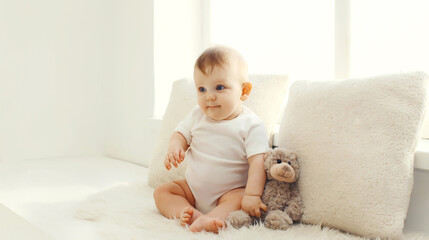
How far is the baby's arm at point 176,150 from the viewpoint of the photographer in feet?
3.85

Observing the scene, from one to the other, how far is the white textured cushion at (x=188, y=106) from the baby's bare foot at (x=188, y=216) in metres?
0.37

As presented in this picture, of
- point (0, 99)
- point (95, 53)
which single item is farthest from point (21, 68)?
point (95, 53)

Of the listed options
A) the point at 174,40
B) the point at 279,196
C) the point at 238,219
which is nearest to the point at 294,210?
the point at 279,196

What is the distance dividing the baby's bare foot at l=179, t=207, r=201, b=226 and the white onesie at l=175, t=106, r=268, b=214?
105 millimetres

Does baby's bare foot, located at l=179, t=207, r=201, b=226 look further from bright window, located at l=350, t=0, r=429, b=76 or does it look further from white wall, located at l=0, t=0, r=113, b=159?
white wall, located at l=0, t=0, r=113, b=159

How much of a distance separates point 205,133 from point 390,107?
1.69 ft

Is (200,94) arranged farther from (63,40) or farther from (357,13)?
(63,40)

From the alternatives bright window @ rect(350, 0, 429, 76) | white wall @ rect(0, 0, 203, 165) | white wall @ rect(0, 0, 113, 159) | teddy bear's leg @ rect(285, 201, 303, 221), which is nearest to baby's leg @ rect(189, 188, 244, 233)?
teddy bear's leg @ rect(285, 201, 303, 221)

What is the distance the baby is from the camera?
113cm

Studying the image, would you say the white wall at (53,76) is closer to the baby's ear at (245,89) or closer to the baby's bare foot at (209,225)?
the baby's ear at (245,89)

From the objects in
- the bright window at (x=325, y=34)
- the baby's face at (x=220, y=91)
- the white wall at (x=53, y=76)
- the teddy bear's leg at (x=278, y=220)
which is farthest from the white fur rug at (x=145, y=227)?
the white wall at (x=53, y=76)

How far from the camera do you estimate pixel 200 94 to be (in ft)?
3.88

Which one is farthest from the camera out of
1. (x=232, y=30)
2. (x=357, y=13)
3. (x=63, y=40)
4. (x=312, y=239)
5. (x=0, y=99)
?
(x=63, y=40)

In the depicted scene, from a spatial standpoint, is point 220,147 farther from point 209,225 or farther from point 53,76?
point 53,76
